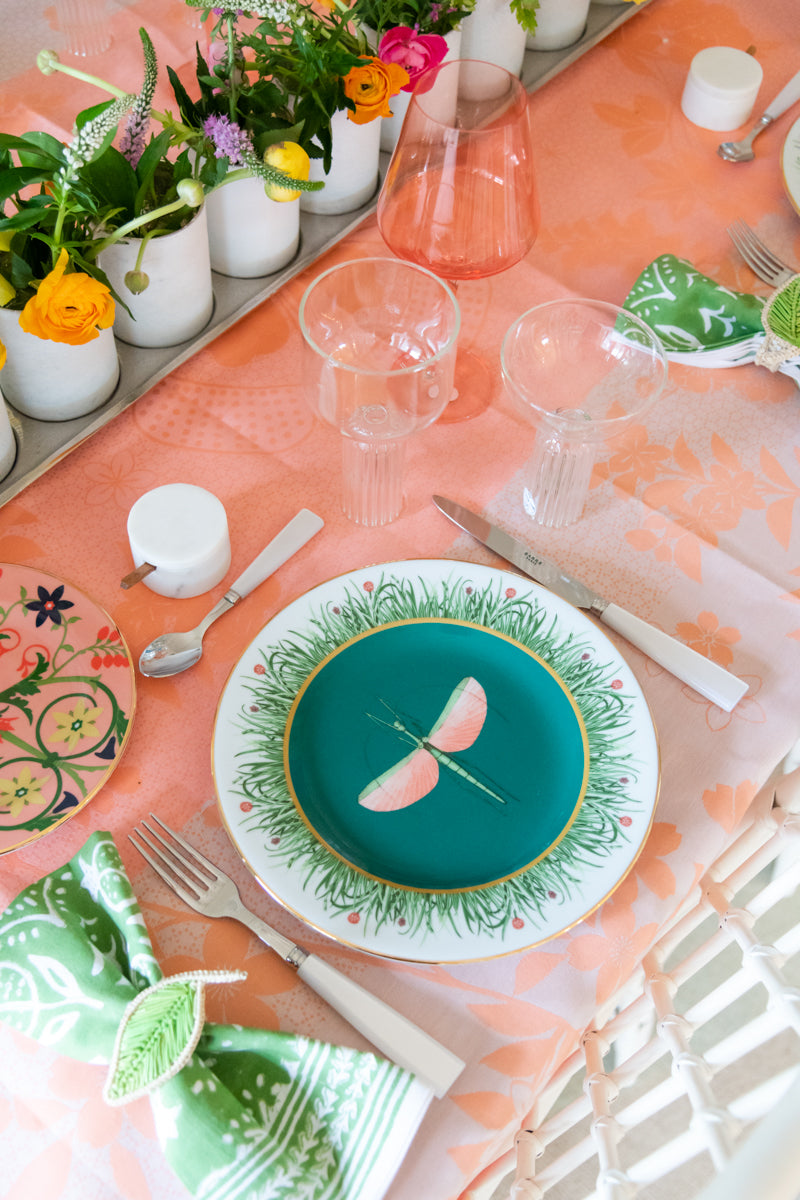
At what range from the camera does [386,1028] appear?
2.06 ft

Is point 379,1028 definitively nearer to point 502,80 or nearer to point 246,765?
point 246,765

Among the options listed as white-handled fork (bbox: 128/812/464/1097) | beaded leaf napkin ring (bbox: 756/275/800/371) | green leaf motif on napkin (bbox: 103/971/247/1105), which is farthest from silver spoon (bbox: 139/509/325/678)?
beaded leaf napkin ring (bbox: 756/275/800/371)

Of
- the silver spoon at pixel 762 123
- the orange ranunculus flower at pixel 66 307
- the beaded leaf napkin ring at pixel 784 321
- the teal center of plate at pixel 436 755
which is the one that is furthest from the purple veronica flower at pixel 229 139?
the silver spoon at pixel 762 123

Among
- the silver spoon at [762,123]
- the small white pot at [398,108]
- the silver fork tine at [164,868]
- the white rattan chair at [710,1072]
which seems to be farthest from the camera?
the silver spoon at [762,123]

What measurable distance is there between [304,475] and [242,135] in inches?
10.6

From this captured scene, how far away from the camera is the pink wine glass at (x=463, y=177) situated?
81 cm

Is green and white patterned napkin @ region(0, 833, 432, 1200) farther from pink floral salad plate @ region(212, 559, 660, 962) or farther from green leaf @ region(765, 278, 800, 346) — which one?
green leaf @ region(765, 278, 800, 346)

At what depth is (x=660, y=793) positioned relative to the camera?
749 mm

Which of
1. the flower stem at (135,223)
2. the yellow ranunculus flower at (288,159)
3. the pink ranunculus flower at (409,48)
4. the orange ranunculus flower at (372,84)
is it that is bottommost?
the flower stem at (135,223)

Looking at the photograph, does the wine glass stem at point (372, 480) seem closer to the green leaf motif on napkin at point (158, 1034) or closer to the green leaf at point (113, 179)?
the green leaf at point (113, 179)

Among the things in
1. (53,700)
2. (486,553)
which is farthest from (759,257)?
(53,700)

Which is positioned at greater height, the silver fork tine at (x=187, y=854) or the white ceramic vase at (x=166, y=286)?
the white ceramic vase at (x=166, y=286)

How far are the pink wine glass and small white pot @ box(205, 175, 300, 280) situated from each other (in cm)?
12

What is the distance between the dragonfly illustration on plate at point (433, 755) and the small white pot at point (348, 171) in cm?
53
